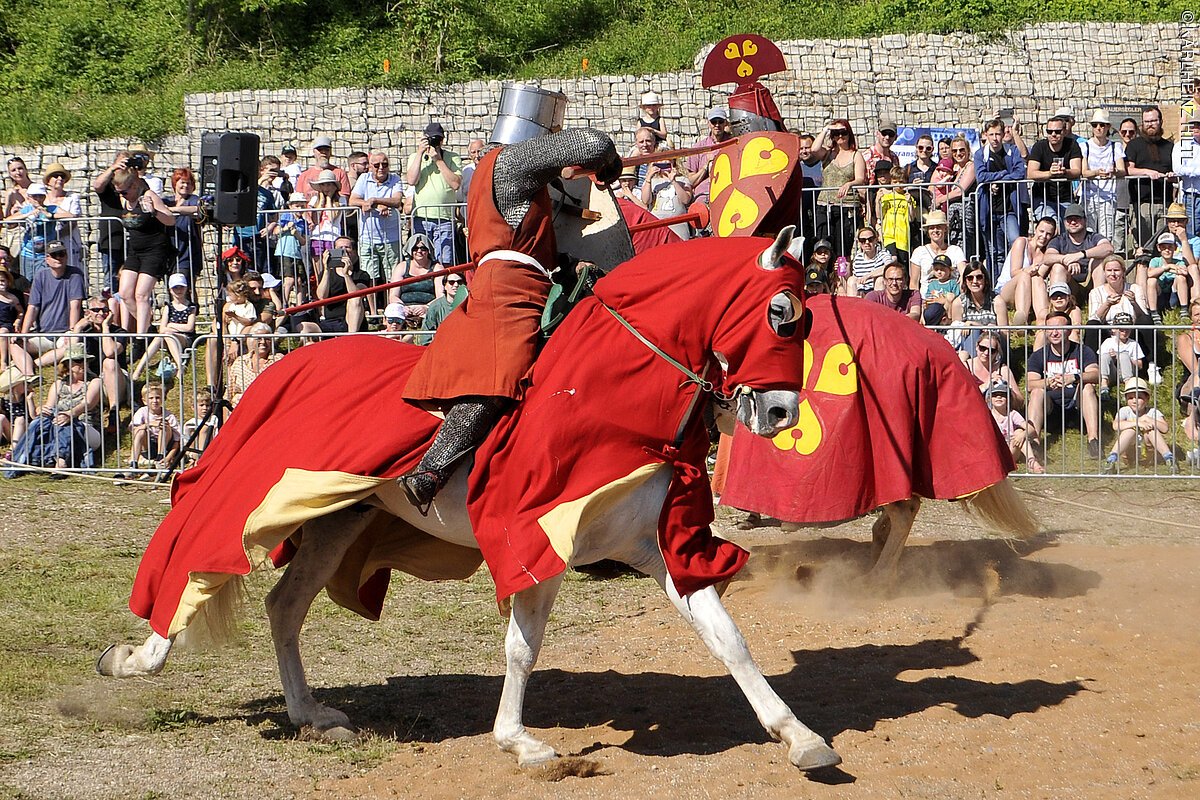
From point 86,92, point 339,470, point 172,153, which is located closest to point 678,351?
point 339,470

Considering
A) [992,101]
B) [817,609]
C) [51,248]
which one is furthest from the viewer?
[992,101]

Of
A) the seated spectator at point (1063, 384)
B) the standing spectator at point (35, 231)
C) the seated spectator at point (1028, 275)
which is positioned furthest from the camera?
the standing spectator at point (35, 231)

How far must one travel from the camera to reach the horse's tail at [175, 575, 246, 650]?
5699mm

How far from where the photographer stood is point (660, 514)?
5305 mm

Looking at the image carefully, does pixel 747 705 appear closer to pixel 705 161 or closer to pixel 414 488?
pixel 414 488

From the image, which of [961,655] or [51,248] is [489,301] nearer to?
[961,655]

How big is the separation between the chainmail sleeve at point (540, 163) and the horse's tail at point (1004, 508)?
3.41 metres

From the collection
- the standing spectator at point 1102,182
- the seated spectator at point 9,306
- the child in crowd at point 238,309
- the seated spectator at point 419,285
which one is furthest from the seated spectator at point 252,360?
the standing spectator at point 1102,182

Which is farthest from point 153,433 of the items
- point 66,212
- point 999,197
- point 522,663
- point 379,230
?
point 999,197

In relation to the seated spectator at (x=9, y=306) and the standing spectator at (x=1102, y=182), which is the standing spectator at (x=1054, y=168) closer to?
the standing spectator at (x=1102, y=182)

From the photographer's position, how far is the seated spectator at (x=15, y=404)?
11.9 m

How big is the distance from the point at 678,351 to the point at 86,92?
20.6 metres

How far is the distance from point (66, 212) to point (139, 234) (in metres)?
1.37

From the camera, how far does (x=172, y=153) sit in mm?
19188
